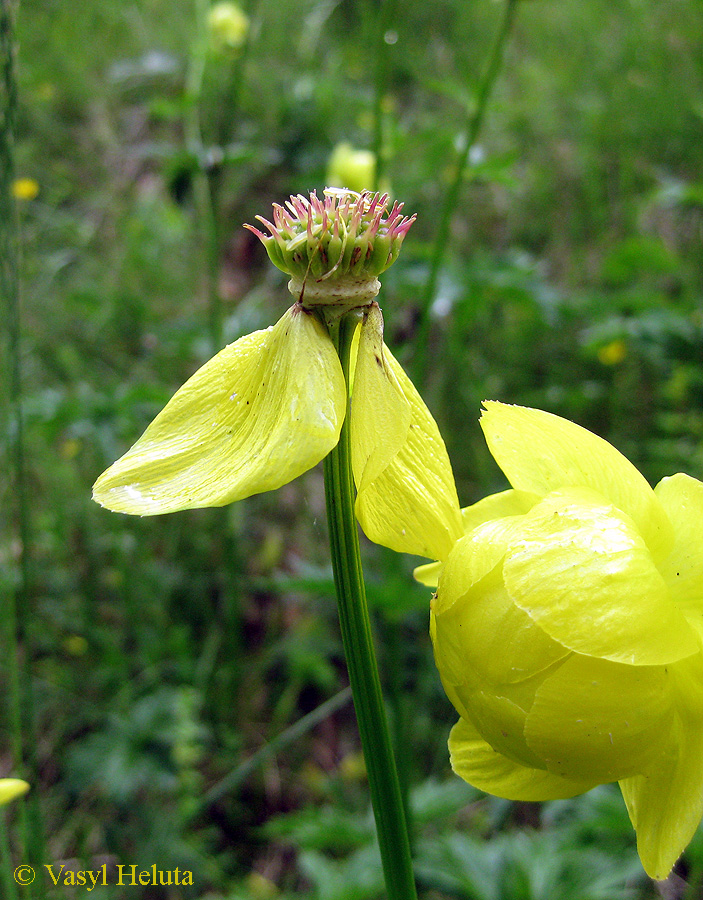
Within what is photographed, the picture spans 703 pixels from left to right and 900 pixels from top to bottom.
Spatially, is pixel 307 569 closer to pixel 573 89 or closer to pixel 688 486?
pixel 688 486

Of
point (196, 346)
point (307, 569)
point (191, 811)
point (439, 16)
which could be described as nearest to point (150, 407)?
point (196, 346)

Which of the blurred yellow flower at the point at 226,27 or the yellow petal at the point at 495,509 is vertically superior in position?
the blurred yellow flower at the point at 226,27

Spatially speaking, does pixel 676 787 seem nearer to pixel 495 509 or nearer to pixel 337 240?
pixel 495 509

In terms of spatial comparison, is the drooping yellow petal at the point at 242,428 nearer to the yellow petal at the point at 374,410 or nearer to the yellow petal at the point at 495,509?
the yellow petal at the point at 374,410

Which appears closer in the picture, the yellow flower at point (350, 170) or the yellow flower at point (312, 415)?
the yellow flower at point (312, 415)

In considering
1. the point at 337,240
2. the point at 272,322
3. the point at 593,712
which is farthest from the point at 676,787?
the point at 272,322

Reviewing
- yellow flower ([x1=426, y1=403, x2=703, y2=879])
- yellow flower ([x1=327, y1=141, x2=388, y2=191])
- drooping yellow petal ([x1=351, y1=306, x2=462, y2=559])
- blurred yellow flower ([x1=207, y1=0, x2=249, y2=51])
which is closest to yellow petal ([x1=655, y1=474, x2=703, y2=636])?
yellow flower ([x1=426, y1=403, x2=703, y2=879])

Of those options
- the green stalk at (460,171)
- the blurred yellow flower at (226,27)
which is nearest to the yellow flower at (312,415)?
the green stalk at (460,171)

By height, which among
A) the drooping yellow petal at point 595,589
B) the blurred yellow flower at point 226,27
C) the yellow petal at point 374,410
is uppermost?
the blurred yellow flower at point 226,27
